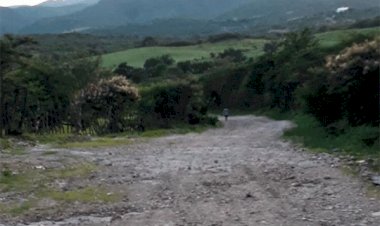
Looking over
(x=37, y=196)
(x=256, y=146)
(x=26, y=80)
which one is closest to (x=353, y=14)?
(x=26, y=80)

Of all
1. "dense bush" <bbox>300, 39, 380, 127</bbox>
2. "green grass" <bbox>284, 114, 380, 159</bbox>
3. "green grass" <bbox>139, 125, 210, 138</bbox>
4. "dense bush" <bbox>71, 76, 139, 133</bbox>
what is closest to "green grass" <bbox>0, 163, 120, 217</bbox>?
"green grass" <bbox>284, 114, 380, 159</bbox>

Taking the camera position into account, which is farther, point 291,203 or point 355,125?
point 355,125

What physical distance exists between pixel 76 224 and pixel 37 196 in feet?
8.09

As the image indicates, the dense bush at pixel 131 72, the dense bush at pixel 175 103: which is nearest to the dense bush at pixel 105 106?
the dense bush at pixel 175 103

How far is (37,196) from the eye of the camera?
42.1 ft

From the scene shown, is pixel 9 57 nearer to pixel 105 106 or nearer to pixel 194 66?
pixel 105 106

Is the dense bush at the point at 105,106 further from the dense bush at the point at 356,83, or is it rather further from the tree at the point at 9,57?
the dense bush at the point at 356,83

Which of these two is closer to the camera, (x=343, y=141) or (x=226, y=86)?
(x=343, y=141)

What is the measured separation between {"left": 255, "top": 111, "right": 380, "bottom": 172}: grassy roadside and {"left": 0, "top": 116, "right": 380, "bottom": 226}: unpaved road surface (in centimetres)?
73

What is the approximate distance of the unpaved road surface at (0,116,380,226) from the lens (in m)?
10.7

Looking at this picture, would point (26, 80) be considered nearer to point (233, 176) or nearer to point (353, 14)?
point (233, 176)

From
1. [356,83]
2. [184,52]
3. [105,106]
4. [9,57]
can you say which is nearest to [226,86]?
[105,106]

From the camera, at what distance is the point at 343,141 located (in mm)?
20141

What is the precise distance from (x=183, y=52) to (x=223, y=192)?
3349 inches
